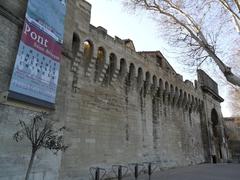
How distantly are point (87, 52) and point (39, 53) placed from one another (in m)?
3.56

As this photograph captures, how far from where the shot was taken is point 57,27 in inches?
255

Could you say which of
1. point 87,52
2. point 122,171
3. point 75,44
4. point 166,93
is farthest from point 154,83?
point 75,44

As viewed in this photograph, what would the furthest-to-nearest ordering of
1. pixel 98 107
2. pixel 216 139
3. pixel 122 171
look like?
pixel 216 139 → pixel 122 171 → pixel 98 107

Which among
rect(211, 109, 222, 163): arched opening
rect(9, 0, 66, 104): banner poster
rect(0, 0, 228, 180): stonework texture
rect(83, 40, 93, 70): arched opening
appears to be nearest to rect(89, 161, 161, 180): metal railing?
rect(0, 0, 228, 180): stonework texture

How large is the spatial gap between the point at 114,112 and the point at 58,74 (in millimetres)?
4041

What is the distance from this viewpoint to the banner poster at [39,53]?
5.21 m

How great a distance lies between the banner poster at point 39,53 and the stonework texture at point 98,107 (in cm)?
21

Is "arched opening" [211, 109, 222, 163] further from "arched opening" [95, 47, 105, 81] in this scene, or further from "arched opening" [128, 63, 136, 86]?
"arched opening" [95, 47, 105, 81]

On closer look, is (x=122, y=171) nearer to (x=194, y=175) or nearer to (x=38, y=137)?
(x=194, y=175)

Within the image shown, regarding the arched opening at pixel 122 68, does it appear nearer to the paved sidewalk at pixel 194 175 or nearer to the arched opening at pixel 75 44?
the arched opening at pixel 75 44

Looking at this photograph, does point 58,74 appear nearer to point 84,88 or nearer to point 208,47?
point 84,88

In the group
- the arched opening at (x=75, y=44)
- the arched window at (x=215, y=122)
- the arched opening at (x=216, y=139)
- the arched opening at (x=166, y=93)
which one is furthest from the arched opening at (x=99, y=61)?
the arched window at (x=215, y=122)

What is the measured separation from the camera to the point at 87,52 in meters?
9.13

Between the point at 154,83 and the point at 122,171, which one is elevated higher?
the point at 154,83
